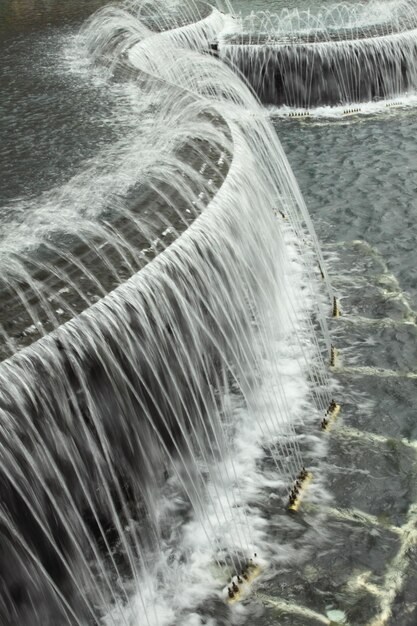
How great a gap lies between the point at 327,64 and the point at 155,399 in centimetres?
1307

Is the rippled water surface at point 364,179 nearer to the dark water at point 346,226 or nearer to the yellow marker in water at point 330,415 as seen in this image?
the dark water at point 346,226

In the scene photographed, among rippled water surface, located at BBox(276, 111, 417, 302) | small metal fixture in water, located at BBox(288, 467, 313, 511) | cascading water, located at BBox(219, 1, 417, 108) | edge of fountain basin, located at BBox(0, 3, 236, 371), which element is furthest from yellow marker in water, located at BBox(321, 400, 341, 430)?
cascading water, located at BBox(219, 1, 417, 108)

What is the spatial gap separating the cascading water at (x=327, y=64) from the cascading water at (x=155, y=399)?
Result: 8.59 meters

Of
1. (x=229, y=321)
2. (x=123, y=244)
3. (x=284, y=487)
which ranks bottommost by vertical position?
(x=284, y=487)

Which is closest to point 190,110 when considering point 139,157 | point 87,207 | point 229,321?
point 139,157

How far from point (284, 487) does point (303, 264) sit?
469cm

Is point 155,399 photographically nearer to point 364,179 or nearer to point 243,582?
point 243,582

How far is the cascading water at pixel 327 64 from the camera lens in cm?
1767

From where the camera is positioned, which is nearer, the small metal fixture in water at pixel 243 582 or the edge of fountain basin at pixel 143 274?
the edge of fountain basin at pixel 143 274

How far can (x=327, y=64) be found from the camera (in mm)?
17625

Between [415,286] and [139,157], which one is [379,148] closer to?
[415,286]

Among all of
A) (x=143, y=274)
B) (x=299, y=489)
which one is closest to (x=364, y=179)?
(x=299, y=489)

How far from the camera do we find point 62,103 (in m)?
11.8

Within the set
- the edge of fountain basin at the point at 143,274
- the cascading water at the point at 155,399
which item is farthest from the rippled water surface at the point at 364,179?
the edge of fountain basin at the point at 143,274
